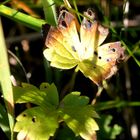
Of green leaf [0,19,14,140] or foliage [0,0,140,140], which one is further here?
foliage [0,0,140,140]

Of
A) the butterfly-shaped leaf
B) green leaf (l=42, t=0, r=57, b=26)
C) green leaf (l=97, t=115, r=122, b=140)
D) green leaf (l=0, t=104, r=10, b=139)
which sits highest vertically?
green leaf (l=42, t=0, r=57, b=26)

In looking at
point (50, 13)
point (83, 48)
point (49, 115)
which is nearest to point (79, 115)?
point (49, 115)

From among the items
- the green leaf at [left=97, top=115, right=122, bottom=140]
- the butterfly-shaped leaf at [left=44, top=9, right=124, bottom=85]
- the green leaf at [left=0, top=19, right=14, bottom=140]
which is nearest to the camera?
the green leaf at [left=0, top=19, right=14, bottom=140]

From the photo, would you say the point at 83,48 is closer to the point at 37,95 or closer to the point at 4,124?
the point at 37,95

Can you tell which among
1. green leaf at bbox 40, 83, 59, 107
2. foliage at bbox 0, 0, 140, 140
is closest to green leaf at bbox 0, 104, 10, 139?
foliage at bbox 0, 0, 140, 140

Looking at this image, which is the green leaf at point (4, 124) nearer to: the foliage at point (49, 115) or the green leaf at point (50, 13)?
the foliage at point (49, 115)

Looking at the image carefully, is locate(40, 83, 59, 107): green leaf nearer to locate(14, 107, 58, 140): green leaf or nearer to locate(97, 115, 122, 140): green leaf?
locate(14, 107, 58, 140): green leaf

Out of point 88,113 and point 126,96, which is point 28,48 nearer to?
point 126,96

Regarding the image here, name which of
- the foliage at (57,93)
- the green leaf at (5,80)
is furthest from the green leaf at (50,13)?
the green leaf at (5,80)
